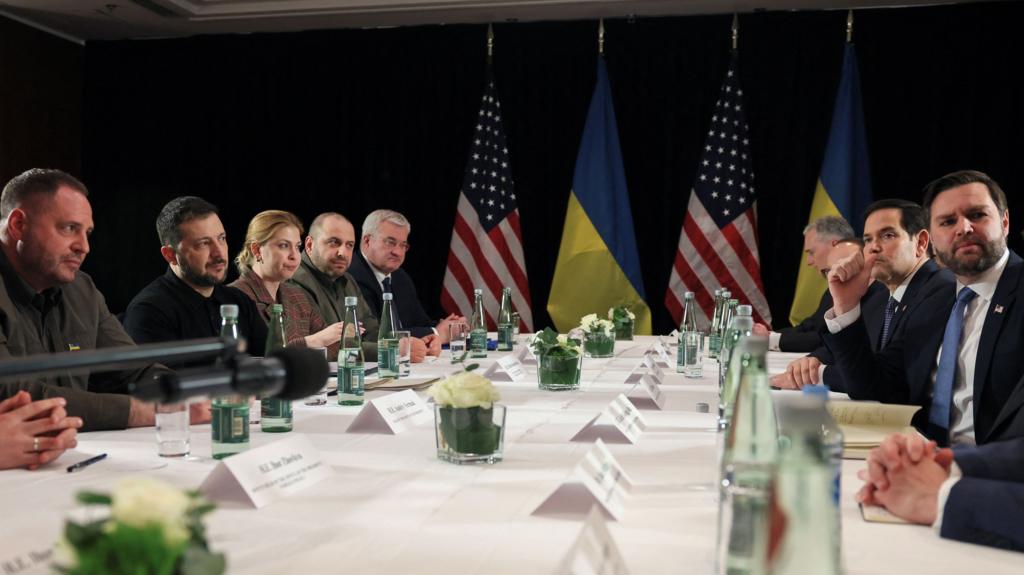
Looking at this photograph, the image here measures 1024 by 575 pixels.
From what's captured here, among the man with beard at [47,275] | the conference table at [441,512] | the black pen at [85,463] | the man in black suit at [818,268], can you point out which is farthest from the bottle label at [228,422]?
the man in black suit at [818,268]

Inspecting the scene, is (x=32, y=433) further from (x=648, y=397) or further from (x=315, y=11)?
(x=315, y=11)

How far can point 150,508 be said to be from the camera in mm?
595

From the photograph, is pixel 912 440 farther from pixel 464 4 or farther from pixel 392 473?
pixel 464 4

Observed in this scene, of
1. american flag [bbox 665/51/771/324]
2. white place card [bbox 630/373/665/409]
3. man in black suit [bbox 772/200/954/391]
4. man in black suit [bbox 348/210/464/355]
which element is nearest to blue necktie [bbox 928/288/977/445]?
man in black suit [bbox 772/200/954/391]

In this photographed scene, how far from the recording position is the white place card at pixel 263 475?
140 cm

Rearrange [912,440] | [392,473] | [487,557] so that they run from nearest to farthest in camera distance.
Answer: [487,557] < [912,440] < [392,473]

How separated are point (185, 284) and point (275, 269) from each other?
2.80 ft

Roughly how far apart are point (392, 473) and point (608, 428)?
1.77ft

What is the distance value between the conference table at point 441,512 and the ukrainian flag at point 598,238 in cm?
452

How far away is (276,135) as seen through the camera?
7473 mm

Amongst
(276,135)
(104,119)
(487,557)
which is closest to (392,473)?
(487,557)

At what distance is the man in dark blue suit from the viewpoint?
4.15ft

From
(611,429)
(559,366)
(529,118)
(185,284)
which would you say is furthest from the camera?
(529,118)

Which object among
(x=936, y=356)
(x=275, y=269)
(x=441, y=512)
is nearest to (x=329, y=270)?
(x=275, y=269)
